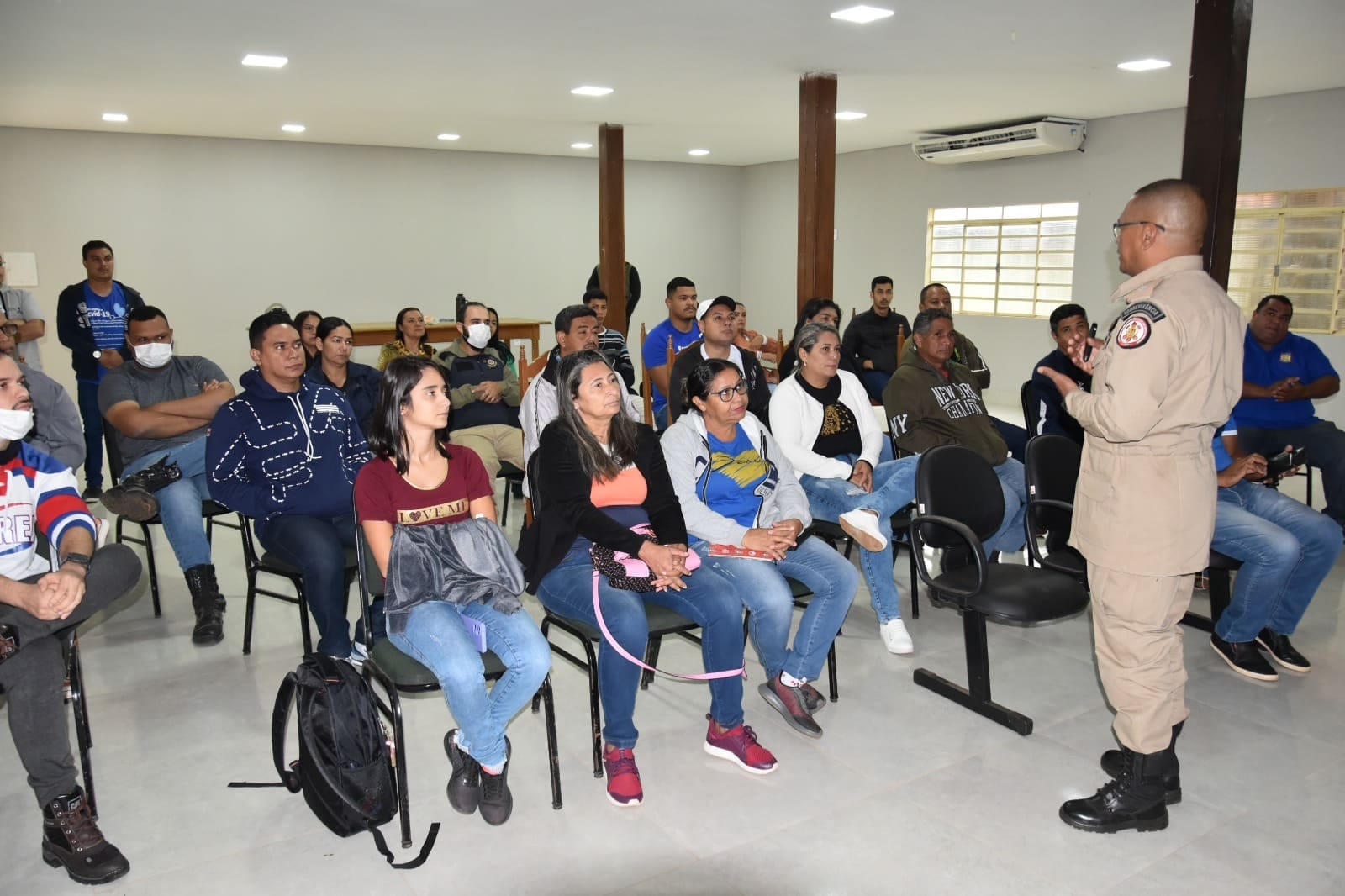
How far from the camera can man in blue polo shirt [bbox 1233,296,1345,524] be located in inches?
191

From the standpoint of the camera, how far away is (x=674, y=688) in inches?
133

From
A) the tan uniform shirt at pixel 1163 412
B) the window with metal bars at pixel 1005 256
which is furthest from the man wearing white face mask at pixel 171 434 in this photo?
the window with metal bars at pixel 1005 256

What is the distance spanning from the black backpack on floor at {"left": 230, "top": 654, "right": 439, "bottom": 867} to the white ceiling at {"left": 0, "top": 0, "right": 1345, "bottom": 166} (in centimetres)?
354

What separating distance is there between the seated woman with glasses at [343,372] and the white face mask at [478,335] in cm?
70

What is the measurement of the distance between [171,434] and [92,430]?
2.88 m

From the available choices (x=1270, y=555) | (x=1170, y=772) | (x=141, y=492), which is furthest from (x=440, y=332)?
(x=1170, y=772)

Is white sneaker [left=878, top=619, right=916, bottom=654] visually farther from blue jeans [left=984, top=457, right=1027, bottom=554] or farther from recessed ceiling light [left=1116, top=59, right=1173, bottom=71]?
recessed ceiling light [left=1116, top=59, right=1173, bottom=71]

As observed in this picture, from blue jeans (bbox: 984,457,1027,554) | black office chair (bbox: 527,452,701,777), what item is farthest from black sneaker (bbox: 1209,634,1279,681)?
black office chair (bbox: 527,452,701,777)

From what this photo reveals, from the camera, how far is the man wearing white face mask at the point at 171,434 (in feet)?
12.5

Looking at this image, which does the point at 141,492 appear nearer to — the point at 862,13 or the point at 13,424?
the point at 13,424

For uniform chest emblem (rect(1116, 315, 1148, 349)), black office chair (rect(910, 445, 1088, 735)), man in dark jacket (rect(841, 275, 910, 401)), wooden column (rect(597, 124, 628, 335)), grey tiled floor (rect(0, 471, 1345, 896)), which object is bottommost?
grey tiled floor (rect(0, 471, 1345, 896))

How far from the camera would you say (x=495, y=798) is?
2541mm

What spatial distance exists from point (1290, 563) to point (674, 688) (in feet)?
7.18

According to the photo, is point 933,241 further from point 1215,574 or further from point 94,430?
point 94,430
